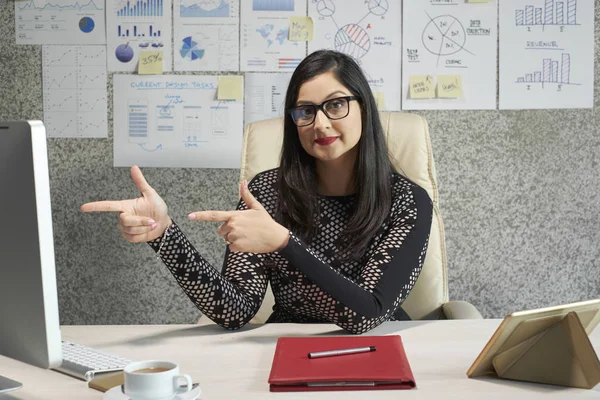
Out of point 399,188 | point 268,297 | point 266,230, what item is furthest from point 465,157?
point 266,230

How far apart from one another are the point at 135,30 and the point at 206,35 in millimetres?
→ 233

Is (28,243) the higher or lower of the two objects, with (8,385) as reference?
higher

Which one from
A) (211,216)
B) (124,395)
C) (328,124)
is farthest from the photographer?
(328,124)

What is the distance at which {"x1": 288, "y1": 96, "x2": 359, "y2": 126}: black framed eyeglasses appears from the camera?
57.1 inches

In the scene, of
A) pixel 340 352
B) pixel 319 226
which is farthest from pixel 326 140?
pixel 340 352

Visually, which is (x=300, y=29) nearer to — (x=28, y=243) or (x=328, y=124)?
(x=328, y=124)

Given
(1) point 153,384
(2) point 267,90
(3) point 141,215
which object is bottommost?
(1) point 153,384

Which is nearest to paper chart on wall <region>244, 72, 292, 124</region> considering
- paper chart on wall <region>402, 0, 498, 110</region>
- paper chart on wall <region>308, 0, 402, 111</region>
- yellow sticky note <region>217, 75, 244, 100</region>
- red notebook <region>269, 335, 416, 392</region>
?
yellow sticky note <region>217, 75, 244, 100</region>

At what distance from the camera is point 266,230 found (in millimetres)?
1149

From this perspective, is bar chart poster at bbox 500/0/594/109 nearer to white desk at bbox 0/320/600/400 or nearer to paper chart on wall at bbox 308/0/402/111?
paper chart on wall at bbox 308/0/402/111

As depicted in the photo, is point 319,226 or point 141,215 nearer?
point 141,215

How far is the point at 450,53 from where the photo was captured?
84.2 inches

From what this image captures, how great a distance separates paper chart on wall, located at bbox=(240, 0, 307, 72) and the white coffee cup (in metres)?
1.49

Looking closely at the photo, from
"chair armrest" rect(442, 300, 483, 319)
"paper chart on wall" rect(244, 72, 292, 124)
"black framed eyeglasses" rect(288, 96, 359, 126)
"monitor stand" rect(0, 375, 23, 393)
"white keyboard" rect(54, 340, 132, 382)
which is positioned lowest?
"chair armrest" rect(442, 300, 483, 319)
